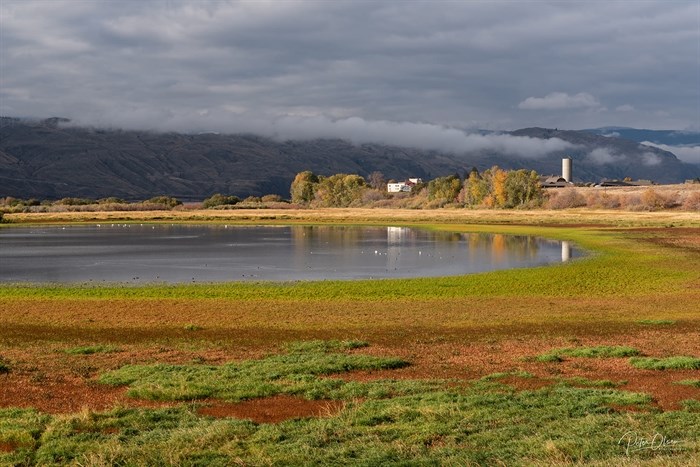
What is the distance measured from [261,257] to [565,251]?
85.1 ft

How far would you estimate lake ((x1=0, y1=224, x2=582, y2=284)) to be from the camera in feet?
157

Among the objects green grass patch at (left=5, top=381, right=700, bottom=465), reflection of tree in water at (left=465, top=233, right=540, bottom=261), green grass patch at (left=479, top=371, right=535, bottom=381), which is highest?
green grass patch at (left=5, top=381, right=700, bottom=465)

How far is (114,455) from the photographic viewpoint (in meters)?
11.3

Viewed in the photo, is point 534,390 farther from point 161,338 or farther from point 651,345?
point 161,338

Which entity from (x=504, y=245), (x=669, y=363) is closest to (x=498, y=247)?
(x=504, y=245)

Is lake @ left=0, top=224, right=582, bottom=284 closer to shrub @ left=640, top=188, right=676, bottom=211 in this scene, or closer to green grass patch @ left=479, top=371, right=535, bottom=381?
green grass patch @ left=479, top=371, right=535, bottom=381

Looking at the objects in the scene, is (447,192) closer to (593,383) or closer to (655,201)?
(655,201)

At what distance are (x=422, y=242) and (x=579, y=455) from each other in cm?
6854

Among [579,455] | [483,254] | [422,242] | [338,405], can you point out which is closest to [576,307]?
[338,405]

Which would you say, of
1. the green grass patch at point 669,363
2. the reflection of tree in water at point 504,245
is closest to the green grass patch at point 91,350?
the green grass patch at point 669,363

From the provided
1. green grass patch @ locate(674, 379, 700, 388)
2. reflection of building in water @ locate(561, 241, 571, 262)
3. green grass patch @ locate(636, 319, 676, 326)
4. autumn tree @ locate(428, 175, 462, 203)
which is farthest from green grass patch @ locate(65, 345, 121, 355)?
autumn tree @ locate(428, 175, 462, 203)

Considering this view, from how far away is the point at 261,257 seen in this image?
60.6 meters

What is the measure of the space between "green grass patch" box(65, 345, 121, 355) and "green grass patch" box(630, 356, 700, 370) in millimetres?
14209

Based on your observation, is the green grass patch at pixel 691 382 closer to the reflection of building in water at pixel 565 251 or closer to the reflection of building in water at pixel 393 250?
the reflection of building in water at pixel 393 250
